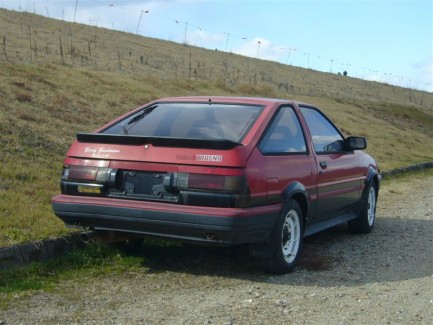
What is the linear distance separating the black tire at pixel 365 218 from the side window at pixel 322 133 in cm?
100

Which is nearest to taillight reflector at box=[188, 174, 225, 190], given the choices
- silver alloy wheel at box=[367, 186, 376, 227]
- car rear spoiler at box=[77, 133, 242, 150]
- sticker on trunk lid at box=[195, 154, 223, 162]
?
sticker on trunk lid at box=[195, 154, 223, 162]

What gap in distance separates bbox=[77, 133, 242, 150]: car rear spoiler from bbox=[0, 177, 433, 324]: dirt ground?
119 cm

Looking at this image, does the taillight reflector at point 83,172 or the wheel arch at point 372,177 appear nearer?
the taillight reflector at point 83,172

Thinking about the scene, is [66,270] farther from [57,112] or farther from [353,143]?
[57,112]

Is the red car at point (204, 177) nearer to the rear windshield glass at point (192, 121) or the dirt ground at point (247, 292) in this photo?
the rear windshield glass at point (192, 121)

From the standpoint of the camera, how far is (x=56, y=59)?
19.4 metres

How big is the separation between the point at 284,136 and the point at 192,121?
0.90 m

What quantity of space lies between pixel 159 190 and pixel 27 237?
1423 mm

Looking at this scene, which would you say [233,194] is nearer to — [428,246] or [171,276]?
[171,276]

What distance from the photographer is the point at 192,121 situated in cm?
638

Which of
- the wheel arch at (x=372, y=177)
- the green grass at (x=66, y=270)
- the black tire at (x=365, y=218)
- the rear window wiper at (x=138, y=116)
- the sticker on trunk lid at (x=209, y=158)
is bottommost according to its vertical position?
the green grass at (x=66, y=270)

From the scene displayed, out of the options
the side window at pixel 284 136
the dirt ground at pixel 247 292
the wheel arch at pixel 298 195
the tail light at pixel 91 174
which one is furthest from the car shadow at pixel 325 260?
the side window at pixel 284 136

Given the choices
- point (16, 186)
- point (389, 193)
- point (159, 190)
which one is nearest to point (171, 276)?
point (159, 190)

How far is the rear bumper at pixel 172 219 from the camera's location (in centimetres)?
545
